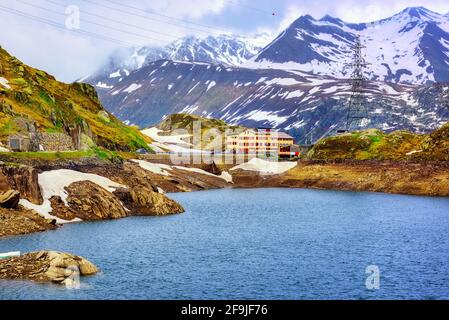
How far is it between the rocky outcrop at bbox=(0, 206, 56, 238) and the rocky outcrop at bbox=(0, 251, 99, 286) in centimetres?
2037

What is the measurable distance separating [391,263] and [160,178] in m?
109

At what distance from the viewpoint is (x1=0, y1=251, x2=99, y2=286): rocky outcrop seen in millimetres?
51594

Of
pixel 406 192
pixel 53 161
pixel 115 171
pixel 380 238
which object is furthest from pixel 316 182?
pixel 380 238

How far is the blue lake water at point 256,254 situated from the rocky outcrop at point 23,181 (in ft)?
26.4

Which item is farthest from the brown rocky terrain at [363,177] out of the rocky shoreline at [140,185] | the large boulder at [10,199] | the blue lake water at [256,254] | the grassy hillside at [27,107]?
the large boulder at [10,199]

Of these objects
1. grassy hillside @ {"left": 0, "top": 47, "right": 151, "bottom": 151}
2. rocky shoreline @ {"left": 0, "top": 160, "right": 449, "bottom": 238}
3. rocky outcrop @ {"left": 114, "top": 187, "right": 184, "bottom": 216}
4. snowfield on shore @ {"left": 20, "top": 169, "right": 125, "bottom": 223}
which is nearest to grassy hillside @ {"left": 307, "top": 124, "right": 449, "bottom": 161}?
rocky shoreline @ {"left": 0, "top": 160, "right": 449, "bottom": 238}

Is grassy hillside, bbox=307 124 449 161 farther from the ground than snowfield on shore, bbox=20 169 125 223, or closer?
farther from the ground

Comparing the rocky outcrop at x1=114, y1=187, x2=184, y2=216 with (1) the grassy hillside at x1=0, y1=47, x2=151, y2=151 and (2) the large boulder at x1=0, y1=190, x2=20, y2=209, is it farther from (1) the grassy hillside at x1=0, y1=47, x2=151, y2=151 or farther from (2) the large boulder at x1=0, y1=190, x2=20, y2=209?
(1) the grassy hillside at x1=0, y1=47, x2=151, y2=151

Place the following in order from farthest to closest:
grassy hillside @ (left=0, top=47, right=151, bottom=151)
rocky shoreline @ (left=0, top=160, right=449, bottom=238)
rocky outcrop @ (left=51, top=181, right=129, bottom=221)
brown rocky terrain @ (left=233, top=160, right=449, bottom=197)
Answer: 1. brown rocky terrain @ (left=233, top=160, right=449, bottom=197)
2. grassy hillside @ (left=0, top=47, right=151, bottom=151)
3. rocky outcrop @ (left=51, top=181, right=129, bottom=221)
4. rocky shoreline @ (left=0, top=160, right=449, bottom=238)

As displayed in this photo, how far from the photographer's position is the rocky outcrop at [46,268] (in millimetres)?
51594

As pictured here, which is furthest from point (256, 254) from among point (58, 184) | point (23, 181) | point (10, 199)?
point (58, 184)

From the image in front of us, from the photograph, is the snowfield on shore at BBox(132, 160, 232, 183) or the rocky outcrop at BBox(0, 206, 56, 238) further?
the snowfield on shore at BBox(132, 160, 232, 183)

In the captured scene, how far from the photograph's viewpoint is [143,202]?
336 feet
